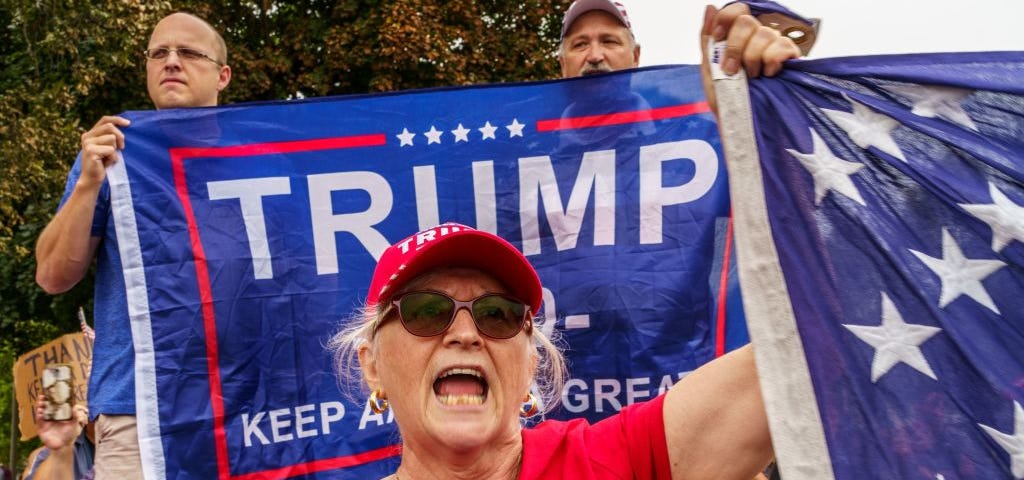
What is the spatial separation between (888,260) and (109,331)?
2.94 meters

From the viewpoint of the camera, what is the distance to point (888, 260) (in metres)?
1.99

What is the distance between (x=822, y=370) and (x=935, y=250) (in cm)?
31

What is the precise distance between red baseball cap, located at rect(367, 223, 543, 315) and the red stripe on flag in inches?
74.4

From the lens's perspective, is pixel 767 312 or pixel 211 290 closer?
pixel 767 312

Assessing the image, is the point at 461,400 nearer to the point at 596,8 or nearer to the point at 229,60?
the point at 596,8

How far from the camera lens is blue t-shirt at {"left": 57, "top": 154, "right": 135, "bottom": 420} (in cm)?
388

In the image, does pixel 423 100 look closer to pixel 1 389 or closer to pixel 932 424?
pixel 932 424

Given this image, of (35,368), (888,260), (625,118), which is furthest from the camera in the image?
(35,368)

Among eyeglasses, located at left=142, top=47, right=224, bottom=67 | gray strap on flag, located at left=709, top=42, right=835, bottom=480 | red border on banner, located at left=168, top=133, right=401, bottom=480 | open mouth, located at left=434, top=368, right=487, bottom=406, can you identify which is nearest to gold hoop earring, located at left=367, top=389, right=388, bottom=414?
open mouth, located at left=434, top=368, right=487, bottom=406

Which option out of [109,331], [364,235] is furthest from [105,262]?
[364,235]

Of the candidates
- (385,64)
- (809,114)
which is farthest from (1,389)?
(809,114)

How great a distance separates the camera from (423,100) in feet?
14.0

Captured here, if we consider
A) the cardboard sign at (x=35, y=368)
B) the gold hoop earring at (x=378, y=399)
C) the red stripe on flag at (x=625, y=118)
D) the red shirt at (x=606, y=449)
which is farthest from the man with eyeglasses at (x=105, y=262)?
the cardboard sign at (x=35, y=368)

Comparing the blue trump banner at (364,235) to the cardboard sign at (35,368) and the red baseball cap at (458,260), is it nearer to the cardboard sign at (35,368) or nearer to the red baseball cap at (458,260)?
the red baseball cap at (458,260)
